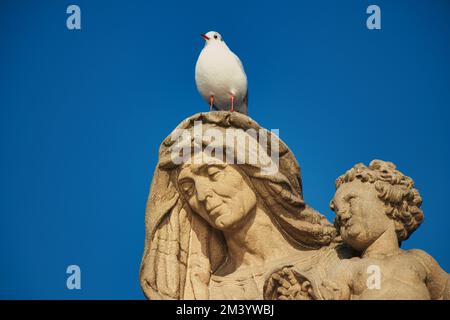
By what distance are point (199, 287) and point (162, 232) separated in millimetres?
A: 790

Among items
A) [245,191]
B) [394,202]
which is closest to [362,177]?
[394,202]

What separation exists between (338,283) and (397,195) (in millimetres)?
1078

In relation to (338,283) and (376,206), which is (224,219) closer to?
(338,283)

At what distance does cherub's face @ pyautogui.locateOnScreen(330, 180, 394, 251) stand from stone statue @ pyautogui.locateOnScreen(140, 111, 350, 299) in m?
0.61

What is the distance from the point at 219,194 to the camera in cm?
1066

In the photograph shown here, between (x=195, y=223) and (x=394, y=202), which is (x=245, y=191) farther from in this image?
(x=394, y=202)

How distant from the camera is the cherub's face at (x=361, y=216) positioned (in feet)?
32.2

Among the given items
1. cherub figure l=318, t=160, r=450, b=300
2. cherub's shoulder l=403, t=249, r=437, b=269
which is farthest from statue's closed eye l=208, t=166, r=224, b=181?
cherub's shoulder l=403, t=249, r=437, b=269

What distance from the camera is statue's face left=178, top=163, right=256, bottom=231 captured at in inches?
419

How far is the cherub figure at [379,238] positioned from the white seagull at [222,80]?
296 centimetres

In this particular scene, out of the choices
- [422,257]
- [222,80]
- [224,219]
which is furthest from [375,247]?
[222,80]

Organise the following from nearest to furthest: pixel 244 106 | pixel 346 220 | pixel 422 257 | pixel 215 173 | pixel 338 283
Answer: pixel 338 283
pixel 422 257
pixel 346 220
pixel 215 173
pixel 244 106

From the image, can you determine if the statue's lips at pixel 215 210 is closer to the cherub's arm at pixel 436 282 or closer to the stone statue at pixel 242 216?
the stone statue at pixel 242 216

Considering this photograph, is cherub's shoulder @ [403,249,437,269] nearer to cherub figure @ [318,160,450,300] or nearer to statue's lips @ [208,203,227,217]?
cherub figure @ [318,160,450,300]
